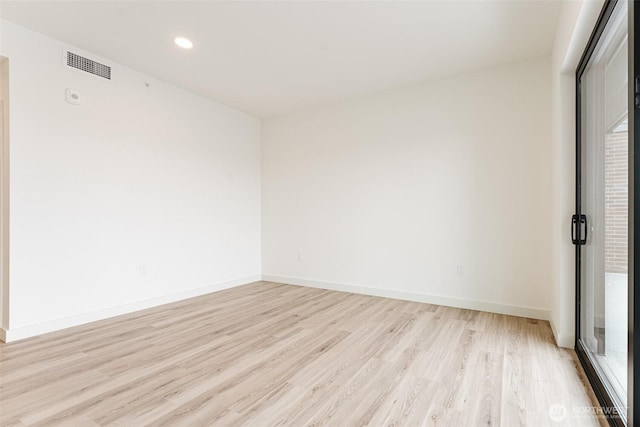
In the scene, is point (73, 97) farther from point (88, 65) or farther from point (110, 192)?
point (110, 192)

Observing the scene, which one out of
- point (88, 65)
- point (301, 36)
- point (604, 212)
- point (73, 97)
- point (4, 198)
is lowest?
point (604, 212)

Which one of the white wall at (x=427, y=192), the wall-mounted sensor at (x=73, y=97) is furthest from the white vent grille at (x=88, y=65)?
the white wall at (x=427, y=192)

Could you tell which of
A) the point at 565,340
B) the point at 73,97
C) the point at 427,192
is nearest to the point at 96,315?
the point at 73,97

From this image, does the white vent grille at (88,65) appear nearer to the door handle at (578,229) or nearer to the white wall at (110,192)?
the white wall at (110,192)

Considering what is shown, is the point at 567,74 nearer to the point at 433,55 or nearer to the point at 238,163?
the point at 433,55

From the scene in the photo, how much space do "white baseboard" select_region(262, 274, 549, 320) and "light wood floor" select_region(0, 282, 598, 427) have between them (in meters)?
0.13

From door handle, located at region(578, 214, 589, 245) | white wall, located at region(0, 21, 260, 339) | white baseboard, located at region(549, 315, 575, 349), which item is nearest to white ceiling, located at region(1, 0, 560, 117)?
white wall, located at region(0, 21, 260, 339)

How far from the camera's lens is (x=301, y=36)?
2.83 m

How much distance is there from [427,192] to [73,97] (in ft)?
12.8

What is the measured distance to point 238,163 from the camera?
192 inches

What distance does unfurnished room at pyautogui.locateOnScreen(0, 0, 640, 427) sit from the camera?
5.81 ft

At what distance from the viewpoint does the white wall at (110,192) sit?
108 inches

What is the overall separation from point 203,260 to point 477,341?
3421 millimetres

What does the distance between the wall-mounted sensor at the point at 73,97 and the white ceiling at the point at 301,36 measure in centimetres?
45
